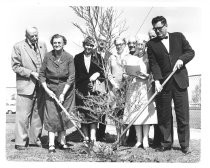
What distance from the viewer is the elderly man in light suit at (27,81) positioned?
579 centimetres

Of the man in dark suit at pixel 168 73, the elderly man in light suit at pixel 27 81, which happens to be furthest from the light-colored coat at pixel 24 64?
the man in dark suit at pixel 168 73

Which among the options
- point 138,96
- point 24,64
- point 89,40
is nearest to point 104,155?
point 138,96

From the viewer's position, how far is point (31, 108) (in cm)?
596

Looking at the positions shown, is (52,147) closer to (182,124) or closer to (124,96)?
(124,96)

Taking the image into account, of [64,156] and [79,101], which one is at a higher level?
[79,101]

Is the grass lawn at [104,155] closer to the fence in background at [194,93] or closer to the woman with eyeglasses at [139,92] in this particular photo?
the woman with eyeglasses at [139,92]

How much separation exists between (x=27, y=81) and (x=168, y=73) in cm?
227

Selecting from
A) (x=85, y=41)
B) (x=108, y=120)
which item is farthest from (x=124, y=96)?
(x=85, y=41)

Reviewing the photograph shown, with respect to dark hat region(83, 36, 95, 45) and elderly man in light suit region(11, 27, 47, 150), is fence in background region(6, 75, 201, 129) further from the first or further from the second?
dark hat region(83, 36, 95, 45)

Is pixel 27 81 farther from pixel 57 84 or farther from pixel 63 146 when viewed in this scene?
pixel 63 146

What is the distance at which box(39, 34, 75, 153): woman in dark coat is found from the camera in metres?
5.52

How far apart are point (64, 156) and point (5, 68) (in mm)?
1695

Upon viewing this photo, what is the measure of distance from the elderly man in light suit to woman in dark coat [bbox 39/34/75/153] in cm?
31

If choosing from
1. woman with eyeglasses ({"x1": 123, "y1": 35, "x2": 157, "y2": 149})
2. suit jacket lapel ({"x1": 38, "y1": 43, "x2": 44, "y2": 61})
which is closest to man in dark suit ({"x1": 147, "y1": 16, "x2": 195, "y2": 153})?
woman with eyeglasses ({"x1": 123, "y1": 35, "x2": 157, "y2": 149})
